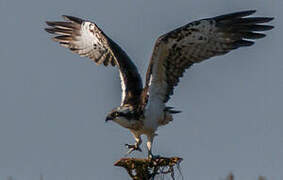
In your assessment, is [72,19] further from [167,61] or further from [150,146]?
[150,146]

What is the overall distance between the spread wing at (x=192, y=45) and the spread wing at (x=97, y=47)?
1.44 feet

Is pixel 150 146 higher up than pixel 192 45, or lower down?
lower down

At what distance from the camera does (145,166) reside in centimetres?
976

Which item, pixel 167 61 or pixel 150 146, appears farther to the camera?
pixel 167 61

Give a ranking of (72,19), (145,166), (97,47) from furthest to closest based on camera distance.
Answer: (72,19) → (97,47) → (145,166)

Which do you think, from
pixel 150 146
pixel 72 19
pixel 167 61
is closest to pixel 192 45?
pixel 167 61

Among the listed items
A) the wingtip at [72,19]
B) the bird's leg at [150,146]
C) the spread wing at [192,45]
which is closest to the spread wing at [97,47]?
the wingtip at [72,19]

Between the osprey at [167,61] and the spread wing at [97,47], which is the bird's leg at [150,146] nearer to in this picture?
the osprey at [167,61]

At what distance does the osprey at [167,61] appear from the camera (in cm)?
1103

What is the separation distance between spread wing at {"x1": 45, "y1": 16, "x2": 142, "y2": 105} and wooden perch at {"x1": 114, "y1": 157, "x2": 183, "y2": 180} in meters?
1.71

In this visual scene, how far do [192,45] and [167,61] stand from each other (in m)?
0.48

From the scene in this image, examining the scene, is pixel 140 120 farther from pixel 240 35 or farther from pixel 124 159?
pixel 240 35

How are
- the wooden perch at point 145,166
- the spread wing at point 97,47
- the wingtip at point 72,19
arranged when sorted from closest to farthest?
the wooden perch at point 145,166 < the spread wing at point 97,47 < the wingtip at point 72,19

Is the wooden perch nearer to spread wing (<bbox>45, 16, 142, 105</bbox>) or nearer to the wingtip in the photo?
spread wing (<bbox>45, 16, 142, 105</bbox>)
